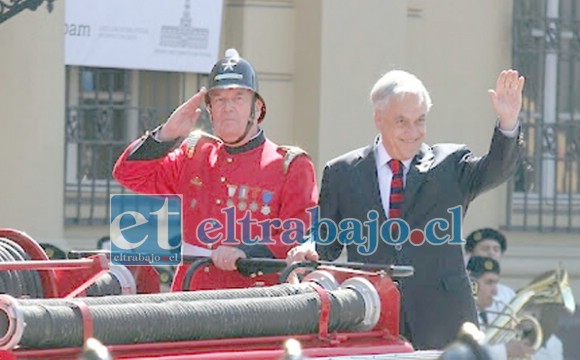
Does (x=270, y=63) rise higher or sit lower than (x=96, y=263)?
higher

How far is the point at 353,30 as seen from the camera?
10.1 meters

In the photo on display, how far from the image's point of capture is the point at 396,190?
5.55 m

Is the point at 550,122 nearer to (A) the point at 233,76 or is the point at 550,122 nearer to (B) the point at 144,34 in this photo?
(B) the point at 144,34

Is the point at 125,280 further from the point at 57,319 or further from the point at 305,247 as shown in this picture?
the point at 57,319

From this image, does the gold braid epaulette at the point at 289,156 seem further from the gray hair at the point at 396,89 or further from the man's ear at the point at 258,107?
the gray hair at the point at 396,89

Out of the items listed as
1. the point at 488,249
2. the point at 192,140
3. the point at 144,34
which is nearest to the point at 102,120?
the point at 144,34

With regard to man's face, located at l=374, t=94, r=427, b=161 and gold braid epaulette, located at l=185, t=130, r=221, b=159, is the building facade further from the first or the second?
man's face, located at l=374, t=94, r=427, b=161

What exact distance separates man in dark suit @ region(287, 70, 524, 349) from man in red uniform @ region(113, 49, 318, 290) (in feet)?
0.42

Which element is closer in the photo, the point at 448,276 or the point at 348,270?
the point at 348,270

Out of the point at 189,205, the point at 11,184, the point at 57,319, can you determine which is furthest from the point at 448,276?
the point at 11,184

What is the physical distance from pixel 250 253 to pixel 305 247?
34 cm

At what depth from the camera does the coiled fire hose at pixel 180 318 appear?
4.16m

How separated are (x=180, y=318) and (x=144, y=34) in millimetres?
5563

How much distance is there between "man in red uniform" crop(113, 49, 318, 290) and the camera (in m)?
5.60
